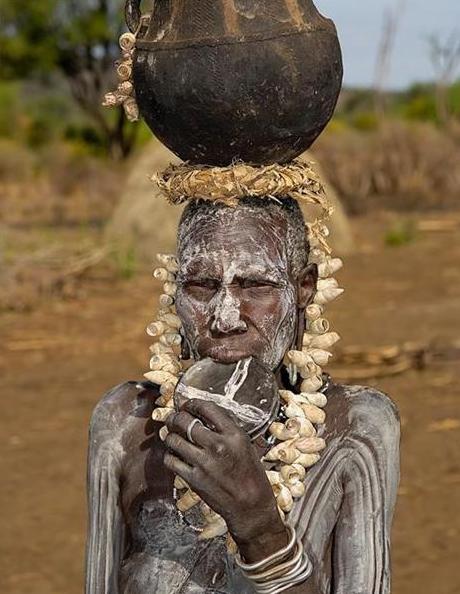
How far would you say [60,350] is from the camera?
37.0ft

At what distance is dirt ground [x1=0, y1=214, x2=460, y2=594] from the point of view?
6613mm

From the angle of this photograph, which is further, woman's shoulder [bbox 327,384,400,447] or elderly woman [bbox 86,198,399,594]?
woman's shoulder [bbox 327,384,400,447]

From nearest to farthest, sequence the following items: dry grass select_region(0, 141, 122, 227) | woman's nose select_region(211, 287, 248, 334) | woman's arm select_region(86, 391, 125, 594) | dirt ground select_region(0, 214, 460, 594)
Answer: woman's nose select_region(211, 287, 248, 334) → woman's arm select_region(86, 391, 125, 594) → dirt ground select_region(0, 214, 460, 594) → dry grass select_region(0, 141, 122, 227)

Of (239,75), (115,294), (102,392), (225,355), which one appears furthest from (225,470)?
(115,294)

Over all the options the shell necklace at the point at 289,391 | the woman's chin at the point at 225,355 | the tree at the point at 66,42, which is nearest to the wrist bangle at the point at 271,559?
the shell necklace at the point at 289,391

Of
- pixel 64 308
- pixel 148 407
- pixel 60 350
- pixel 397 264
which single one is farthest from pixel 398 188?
pixel 148 407

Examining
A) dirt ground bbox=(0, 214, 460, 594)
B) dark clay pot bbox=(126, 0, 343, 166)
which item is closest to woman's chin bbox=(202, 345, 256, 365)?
dark clay pot bbox=(126, 0, 343, 166)

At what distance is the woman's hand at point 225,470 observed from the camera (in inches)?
91.6

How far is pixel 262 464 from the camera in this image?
8.23 feet

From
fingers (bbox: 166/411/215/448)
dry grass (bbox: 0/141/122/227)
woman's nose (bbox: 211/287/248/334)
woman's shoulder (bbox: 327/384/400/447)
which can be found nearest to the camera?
fingers (bbox: 166/411/215/448)

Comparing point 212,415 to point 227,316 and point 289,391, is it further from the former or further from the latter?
point 289,391

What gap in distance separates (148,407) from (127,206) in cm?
1335

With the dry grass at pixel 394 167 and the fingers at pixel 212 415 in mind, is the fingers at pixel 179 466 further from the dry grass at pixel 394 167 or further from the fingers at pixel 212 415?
the dry grass at pixel 394 167

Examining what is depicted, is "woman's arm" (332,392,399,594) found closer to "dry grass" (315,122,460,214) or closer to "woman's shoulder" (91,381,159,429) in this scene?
"woman's shoulder" (91,381,159,429)
